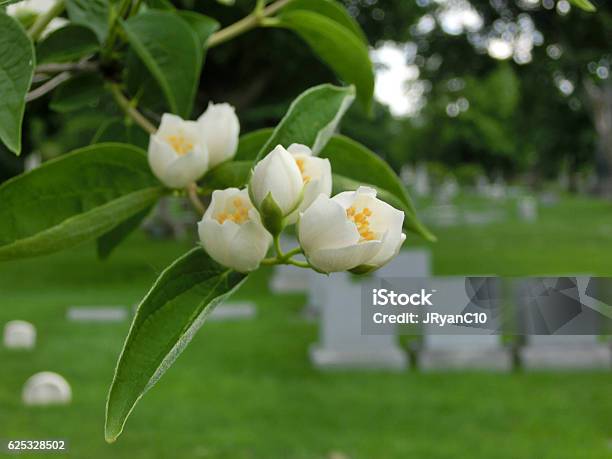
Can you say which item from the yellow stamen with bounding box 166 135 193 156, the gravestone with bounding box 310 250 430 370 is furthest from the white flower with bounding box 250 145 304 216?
the gravestone with bounding box 310 250 430 370

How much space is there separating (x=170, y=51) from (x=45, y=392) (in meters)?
3.90

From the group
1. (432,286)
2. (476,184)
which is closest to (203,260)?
(432,286)

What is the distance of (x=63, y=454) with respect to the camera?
141 inches

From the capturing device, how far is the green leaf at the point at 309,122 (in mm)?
433

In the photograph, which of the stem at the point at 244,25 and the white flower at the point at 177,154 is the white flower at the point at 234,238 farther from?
the stem at the point at 244,25

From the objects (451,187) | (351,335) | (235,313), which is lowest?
(451,187)

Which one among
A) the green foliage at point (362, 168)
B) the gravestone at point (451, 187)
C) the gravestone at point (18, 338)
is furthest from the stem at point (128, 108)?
the gravestone at point (451, 187)

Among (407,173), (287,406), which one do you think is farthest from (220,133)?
(407,173)

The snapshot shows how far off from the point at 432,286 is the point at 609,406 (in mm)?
3650

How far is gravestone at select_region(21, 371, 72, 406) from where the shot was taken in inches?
163

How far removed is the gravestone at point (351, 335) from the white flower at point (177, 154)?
4041 mm

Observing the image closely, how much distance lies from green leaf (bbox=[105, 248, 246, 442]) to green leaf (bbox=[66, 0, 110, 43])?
0.24m

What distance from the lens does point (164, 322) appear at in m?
0.38

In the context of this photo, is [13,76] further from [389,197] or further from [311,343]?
[311,343]
